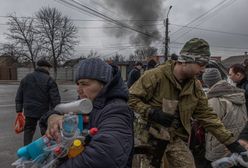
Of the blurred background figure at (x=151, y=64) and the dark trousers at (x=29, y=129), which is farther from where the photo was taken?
the blurred background figure at (x=151, y=64)

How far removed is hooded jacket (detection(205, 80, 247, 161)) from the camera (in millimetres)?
4184

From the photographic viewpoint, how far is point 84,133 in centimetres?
156

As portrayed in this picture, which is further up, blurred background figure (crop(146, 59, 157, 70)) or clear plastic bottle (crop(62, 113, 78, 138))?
blurred background figure (crop(146, 59, 157, 70))

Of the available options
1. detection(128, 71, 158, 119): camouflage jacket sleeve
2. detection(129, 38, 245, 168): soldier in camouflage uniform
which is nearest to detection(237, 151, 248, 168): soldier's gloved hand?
detection(129, 38, 245, 168): soldier in camouflage uniform

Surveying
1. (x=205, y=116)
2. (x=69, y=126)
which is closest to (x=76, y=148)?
(x=69, y=126)

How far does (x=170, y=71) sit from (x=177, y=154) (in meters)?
0.76

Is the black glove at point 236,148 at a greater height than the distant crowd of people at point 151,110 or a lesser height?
lesser

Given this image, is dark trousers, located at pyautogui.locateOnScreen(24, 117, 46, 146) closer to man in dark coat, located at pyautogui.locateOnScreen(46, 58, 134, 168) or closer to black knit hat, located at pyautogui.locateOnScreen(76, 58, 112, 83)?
man in dark coat, located at pyautogui.locateOnScreen(46, 58, 134, 168)

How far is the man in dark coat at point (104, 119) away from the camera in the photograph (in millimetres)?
1479

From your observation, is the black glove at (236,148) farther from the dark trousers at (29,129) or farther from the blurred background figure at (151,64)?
the blurred background figure at (151,64)

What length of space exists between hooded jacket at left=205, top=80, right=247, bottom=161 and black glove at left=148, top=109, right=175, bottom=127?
1254 mm

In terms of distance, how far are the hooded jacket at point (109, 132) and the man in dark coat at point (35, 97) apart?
423 centimetres

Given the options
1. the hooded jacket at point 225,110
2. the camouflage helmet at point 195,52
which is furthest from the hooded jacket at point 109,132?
the hooded jacket at point 225,110

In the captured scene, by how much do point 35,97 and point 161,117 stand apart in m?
3.36
